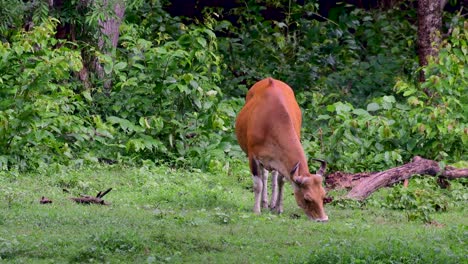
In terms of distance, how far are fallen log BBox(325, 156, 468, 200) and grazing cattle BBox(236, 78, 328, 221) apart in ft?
3.57

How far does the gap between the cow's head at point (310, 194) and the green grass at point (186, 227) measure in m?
0.12

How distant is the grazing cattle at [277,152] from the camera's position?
35.2ft

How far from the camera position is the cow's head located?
34.9 ft

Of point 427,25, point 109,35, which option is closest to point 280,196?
point 109,35

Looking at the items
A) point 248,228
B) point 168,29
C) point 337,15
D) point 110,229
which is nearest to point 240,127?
point 248,228

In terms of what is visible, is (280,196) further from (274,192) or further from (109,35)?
(109,35)

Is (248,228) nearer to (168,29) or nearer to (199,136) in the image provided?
(199,136)

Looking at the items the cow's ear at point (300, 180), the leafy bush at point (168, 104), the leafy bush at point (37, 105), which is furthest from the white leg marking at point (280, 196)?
the leafy bush at point (37, 105)

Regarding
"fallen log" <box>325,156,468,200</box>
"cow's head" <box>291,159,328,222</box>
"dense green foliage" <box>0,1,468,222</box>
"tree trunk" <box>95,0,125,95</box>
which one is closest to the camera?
"cow's head" <box>291,159,328,222</box>

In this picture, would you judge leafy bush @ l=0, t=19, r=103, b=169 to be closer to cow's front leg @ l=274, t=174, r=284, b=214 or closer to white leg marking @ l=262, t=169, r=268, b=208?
white leg marking @ l=262, t=169, r=268, b=208

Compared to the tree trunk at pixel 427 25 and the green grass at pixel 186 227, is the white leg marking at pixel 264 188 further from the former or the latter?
the tree trunk at pixel 427 25

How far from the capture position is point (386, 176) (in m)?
12.3

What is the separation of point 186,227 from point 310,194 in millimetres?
1550

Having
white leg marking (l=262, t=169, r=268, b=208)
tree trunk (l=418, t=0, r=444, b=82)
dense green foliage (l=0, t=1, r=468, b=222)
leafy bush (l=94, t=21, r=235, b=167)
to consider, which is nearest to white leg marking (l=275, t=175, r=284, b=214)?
white leg marking (l=262, t=169, r=268, b=208)
